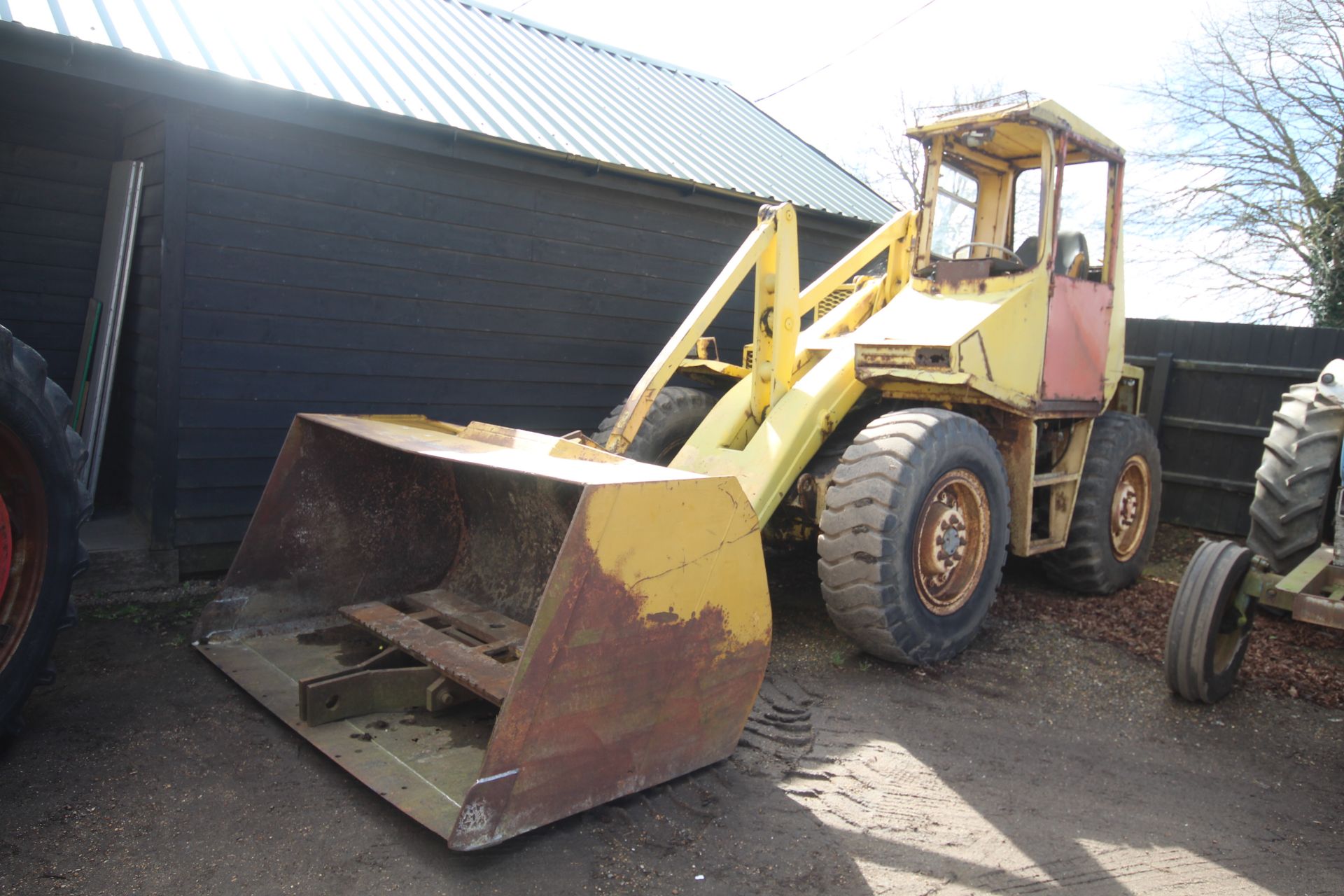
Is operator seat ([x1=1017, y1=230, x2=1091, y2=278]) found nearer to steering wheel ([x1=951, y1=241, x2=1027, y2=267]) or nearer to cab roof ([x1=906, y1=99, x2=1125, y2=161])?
steering wheel ([x1=951, y1=241, x2=1027, y2=267])

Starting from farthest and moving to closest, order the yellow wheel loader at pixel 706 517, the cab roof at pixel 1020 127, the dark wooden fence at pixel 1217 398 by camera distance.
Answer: the dark wooden fence at pixel 1217 398 < the cab roof at pixel 1020 127 < the yellow wheel loader at pixel 706 517

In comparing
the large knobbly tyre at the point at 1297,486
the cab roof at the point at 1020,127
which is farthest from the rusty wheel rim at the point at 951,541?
the cab roof at the point at 1020,127

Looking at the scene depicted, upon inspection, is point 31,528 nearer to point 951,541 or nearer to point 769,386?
point 769,386

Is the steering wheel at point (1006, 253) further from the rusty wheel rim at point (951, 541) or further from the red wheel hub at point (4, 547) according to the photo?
the red wheel hub at point (4, 547)

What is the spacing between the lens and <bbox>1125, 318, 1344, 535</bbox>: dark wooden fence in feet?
23.5

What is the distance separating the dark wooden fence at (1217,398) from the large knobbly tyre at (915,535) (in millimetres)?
3983

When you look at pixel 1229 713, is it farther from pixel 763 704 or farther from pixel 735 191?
pixel 735 191

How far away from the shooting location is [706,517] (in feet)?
9.30

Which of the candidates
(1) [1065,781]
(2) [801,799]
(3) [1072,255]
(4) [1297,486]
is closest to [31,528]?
(2) [801,799]

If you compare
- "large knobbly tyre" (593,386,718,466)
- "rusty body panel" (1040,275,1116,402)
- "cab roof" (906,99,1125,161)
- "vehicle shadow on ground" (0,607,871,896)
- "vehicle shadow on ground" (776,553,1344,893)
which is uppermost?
"cab roof" (906,99,1125,161)

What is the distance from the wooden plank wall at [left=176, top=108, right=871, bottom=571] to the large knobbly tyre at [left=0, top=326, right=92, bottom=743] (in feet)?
6.46

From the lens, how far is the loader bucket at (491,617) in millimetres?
2535

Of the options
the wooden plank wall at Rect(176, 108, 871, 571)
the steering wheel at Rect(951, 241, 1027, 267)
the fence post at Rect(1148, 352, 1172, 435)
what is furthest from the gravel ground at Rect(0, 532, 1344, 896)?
the fence post at Rect(1148, 352, 1172, 435)

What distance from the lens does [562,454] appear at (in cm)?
314
